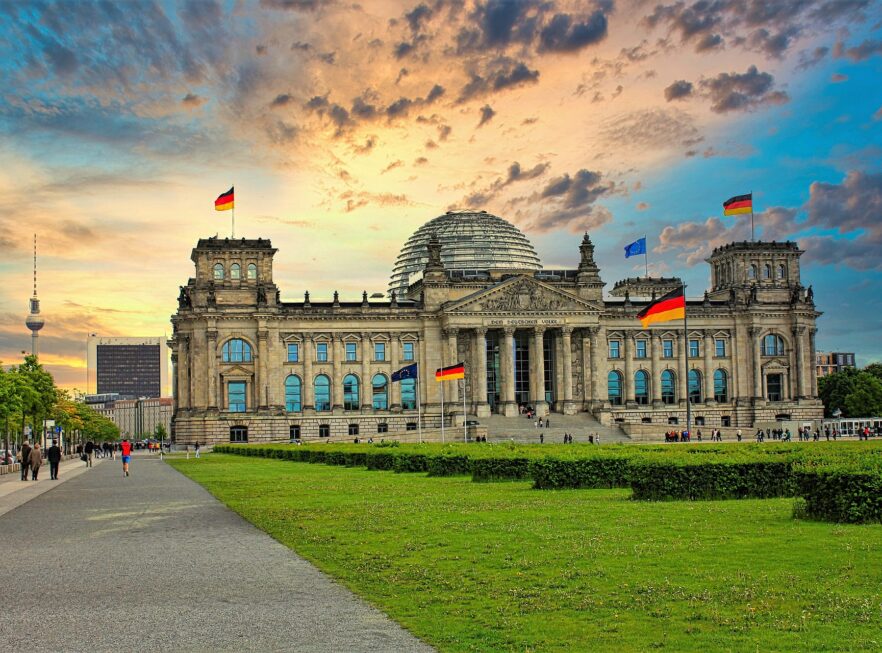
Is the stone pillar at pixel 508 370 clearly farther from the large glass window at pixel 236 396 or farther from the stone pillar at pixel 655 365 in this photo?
the large glass window at pixel 236 396

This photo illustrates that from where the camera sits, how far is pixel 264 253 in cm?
12756

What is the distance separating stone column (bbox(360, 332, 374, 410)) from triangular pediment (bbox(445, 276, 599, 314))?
1044 centimetres

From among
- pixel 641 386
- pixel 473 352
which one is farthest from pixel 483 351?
pixel 641 386

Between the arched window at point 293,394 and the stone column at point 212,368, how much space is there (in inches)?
332

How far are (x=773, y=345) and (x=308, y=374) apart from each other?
58.2m

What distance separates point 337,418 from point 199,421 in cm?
1564

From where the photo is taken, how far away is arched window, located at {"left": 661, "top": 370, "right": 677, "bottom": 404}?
448 feet

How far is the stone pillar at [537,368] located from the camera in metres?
128

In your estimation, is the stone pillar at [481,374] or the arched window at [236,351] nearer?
the arched window at [236,351]

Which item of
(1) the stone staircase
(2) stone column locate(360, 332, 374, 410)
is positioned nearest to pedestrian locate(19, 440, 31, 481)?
(1) the stone staircase

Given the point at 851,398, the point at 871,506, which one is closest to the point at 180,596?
the point at 871,506

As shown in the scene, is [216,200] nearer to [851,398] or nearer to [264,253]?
[264,253]

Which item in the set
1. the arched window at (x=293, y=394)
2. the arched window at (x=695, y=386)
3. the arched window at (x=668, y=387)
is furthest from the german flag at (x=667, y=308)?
the arched window at (x=695, y=386)

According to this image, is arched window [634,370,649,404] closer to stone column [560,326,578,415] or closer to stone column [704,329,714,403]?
stone column [704,329,714,403]
